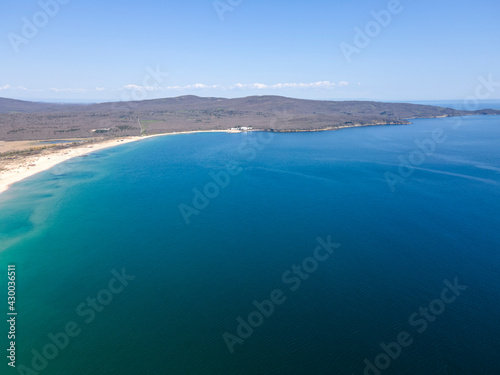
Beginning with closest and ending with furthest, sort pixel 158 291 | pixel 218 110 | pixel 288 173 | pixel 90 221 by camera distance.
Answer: pixel 158 291 → pixel 90 221 → pixel 288 173 → pixel 218 110

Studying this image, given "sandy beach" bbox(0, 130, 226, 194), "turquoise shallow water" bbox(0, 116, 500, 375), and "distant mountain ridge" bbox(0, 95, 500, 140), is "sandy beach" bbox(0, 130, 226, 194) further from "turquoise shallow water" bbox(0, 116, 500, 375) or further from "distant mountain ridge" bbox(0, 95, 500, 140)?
"distant mountain ridge" bbox(0, 95, 500, 140)

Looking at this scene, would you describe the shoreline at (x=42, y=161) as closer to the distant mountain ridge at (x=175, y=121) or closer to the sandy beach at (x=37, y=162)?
the sandy beach at (x=37, y=162)

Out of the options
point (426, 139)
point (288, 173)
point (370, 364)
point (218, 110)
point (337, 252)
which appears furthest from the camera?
point (218, 110)

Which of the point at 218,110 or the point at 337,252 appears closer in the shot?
the point at 337,252

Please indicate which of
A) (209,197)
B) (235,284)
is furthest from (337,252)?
(209,197)

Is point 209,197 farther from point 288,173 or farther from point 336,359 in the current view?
point 336,359

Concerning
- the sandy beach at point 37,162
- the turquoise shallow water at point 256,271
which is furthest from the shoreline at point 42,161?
the turquoise shallow water at point 256,271
